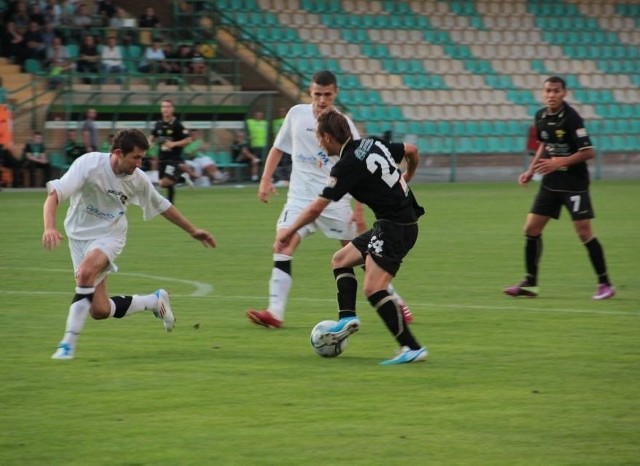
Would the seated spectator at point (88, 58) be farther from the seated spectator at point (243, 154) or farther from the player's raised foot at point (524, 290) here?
the player's raised foot at point (524, 290)

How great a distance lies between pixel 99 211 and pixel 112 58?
24255mm

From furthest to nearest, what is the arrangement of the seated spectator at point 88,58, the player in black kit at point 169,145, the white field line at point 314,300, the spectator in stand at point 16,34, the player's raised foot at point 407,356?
the seated spectator at point 88,58
the spectator in stand at point 16,34
the player in black kit at point 169,145
the white field line at point 314,300
the player's raised foot at point 407,356

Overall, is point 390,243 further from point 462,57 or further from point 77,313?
point 462,57

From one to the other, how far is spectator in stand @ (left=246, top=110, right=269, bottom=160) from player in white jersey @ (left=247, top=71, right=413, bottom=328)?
21.6m

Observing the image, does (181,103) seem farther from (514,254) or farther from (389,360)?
(389,360)

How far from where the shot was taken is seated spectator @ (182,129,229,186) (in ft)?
103

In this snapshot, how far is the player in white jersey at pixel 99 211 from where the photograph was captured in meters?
8.64

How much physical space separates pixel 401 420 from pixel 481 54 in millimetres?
36901

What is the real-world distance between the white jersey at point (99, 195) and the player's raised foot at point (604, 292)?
500 centimetres

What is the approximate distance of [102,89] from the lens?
1259 inches

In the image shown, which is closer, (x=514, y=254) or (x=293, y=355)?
(x=293, y=355)

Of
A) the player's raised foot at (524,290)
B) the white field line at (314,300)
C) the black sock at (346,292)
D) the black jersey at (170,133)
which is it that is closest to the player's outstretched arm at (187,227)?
the black sock at (346,292)

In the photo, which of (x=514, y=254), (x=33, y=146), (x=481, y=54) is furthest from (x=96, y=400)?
(x=481, y=54)

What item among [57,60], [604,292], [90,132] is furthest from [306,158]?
[57,60]
